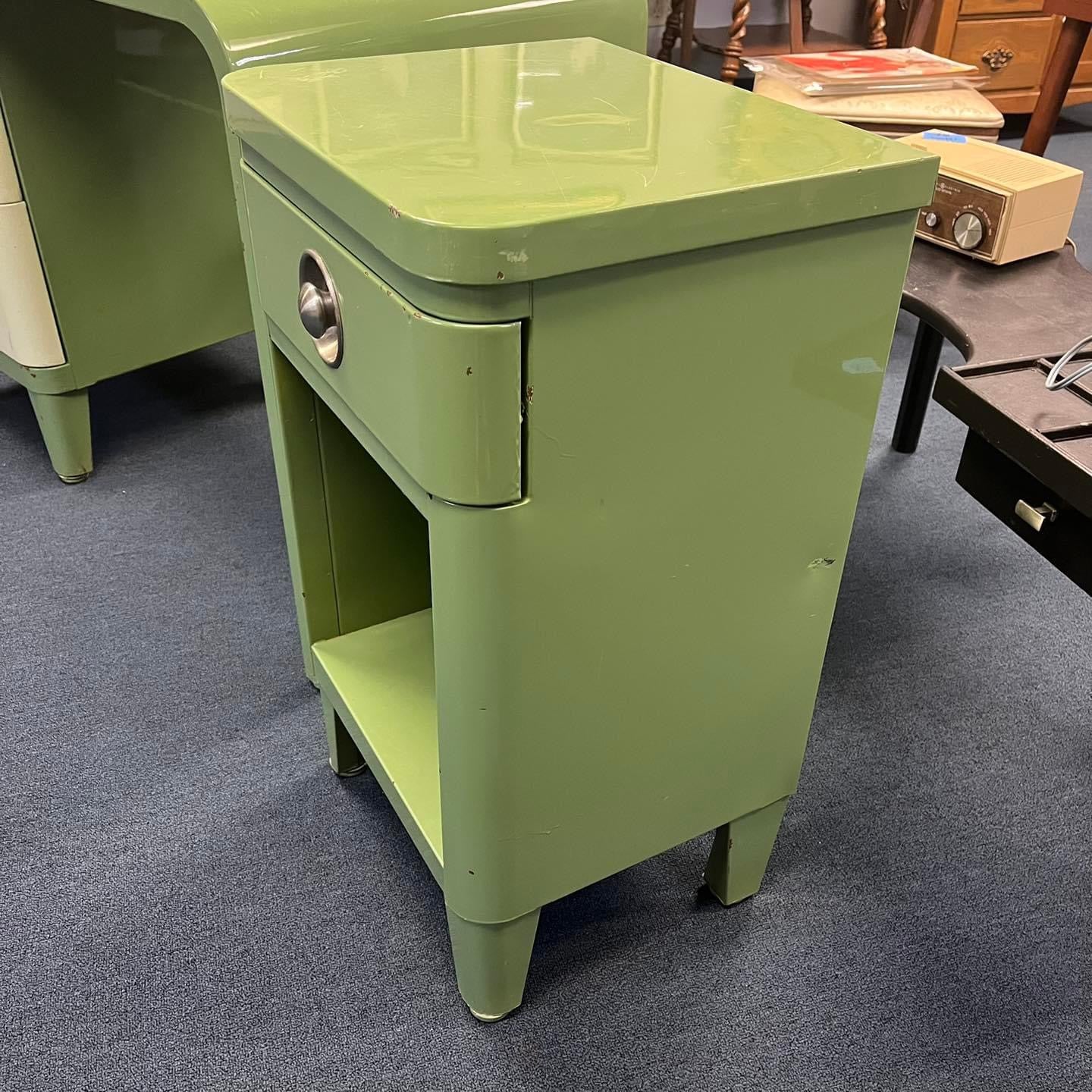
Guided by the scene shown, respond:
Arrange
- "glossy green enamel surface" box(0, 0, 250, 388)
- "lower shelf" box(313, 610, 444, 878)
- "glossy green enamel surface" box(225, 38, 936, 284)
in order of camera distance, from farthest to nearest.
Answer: "glossy green enamel surface" box(0, 0, 250, 388) < "lower shelf" box(313, 610, 444, 878) < "glossy green enamel surface" box(225, 38, 936, 284)

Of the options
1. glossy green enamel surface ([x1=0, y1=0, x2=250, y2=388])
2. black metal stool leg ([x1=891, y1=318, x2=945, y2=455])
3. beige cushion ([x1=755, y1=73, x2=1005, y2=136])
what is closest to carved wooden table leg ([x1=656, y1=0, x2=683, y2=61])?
beige cushion ([x1=755, y1=73, x2=1005, y2=136])

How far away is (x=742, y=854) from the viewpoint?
926 millimetres

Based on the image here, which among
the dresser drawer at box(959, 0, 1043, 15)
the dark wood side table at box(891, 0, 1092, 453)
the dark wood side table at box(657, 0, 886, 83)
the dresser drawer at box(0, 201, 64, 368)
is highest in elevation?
the dresser drawer at box(959, 0, 1043, 15)

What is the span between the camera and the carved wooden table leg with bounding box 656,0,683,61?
294 cm

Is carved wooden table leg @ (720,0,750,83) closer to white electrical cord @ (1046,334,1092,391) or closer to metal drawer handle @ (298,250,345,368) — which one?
white electrical cord @ (1046,334,1092,391)

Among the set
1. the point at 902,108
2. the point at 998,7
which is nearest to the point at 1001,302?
the point at 902,108

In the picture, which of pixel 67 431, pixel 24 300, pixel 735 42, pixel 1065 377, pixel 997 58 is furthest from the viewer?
pixel 997 58

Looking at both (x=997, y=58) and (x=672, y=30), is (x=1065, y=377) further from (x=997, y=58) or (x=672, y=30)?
(x=997, y=58)

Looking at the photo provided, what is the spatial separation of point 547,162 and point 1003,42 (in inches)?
119

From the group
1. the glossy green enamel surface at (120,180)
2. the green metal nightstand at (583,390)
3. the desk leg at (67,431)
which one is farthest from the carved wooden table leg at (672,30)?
the green metal nightstand at (583,390)

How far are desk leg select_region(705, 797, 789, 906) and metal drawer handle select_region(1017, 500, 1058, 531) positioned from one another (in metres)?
0.34

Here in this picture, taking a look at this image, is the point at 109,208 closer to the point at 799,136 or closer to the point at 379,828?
the point at 379,828

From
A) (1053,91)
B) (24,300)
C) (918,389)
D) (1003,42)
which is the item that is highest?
(1053,91)

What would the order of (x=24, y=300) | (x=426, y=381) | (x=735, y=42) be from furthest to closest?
(x=735, y=42)
(x=24, y=300)
(x=426, y=381)
